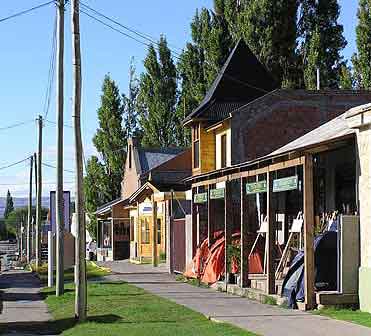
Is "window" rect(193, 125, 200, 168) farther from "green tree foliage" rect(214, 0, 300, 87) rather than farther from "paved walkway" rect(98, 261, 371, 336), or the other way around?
"paved walkway" rect(98, 261, 371, 336)

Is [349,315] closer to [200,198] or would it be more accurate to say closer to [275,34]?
[200,198]

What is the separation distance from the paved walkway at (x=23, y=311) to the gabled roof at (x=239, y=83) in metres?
12.4

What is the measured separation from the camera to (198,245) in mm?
28250

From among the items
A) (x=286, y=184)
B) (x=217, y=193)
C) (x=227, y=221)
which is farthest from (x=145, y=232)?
(x=286, y=184)

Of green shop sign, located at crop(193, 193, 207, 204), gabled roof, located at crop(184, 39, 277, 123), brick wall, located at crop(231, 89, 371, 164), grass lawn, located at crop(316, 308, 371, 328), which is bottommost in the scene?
grass lawn, located at crop(316, 308, 371, 328)

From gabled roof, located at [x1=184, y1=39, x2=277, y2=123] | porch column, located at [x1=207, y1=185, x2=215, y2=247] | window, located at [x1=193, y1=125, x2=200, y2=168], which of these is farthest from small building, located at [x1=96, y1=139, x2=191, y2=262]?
porch column, located at [x1=207, y1=185, x2=215, y2=247]

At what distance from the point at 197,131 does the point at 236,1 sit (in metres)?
15.4

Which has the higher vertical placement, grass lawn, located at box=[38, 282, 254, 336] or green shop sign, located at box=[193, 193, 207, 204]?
green shop sign, located at box=[193, 193, 207, 204]

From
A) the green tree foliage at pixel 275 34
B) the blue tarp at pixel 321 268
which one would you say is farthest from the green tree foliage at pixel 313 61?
the blue tarp at pixel 321 268

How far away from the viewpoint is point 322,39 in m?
47.5

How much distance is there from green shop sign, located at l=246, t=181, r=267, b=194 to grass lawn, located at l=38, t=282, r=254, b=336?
3.53 meters

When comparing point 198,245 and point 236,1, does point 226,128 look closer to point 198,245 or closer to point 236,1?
point 198,245

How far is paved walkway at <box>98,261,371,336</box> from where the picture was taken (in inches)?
548

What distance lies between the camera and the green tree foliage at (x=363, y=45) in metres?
42.4
